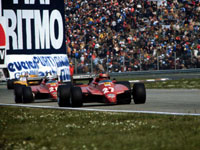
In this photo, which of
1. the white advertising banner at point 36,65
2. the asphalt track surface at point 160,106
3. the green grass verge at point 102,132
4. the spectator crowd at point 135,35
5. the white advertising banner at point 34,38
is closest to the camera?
the green grass verge at point 102,132

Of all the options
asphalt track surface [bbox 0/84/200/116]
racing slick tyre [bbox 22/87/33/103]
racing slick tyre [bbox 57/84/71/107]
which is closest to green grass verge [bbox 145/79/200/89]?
asphalt track surface [bbox 0/84/200/116]

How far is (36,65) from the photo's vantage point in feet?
A: 82.9

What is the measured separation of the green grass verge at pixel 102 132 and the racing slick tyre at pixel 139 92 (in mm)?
3236

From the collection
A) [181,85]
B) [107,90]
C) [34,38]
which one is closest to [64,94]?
[107,90]

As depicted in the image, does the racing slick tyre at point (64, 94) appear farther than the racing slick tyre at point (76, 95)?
Yes

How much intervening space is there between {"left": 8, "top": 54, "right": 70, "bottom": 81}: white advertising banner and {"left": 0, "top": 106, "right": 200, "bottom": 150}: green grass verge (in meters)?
14.5

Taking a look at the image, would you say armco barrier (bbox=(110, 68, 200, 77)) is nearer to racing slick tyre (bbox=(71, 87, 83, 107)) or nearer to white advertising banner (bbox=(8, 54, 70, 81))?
white advertising banner (bbox=(8, 54, 70, 81))

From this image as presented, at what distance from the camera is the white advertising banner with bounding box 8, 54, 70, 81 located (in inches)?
982

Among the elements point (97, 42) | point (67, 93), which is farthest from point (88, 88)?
point (97, 42)

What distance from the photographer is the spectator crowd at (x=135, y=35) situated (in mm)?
31781

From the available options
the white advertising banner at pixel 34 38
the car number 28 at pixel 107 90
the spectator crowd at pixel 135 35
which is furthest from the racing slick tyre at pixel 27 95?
the spectator crowd at pixel 135 35

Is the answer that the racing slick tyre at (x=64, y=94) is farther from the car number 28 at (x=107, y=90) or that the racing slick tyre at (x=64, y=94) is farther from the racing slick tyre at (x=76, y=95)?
the car number 28 at (x=107, y=90)

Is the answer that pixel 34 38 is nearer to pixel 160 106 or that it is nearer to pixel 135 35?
pixel 135 35

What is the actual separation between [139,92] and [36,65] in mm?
12292
